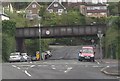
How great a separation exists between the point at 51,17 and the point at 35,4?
2990cm

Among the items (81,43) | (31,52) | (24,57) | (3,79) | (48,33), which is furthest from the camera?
A: (81,43)

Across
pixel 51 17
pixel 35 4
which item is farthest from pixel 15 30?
pixel 35 4

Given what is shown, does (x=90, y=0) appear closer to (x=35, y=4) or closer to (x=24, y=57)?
(x=35, y=4)

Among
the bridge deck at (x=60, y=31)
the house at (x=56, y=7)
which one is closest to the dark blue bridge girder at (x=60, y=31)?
the bridge deck at (x=60, y=31)

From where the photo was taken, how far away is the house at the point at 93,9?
164 meters

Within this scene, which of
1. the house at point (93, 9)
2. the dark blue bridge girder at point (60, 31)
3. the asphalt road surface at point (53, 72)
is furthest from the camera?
the house at point (93, 9)

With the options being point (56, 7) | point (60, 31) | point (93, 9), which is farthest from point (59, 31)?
point (93, 9)

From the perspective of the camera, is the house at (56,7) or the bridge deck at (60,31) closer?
the bridge deck at (60,31)

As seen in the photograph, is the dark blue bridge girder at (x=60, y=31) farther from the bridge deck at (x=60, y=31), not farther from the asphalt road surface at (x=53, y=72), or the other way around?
the asphalt road surface at (x=53, y=72)

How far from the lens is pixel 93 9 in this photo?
16625 cm

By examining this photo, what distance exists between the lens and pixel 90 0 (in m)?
183

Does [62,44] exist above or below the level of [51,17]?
below

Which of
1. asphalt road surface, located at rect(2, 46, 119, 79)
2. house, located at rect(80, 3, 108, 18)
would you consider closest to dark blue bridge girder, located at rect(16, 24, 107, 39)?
asphalt road surface, located at rect(2, 46, 119, 79)

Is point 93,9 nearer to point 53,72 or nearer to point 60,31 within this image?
point 60,31
